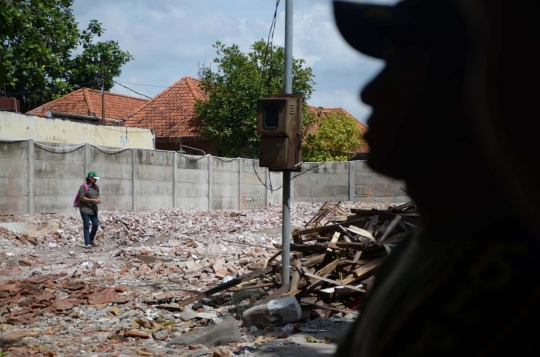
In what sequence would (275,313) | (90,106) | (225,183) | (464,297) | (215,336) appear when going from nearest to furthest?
(464,297) → (215,336) → (275,313) → (225,183) → (90,106)

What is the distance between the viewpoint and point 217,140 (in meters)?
30.3

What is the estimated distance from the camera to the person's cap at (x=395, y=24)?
0.86 m

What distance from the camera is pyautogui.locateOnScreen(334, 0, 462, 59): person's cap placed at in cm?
86

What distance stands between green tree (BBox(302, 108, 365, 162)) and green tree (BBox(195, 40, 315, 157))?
3074 mm

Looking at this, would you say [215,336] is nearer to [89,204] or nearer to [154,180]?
[89,204]

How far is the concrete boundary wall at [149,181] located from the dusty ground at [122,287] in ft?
2.64

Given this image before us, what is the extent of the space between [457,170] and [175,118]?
1332 inches

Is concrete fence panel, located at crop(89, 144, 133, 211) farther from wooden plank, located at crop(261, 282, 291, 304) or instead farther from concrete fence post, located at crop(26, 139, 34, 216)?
wooden plank, located at crop(261, 282, 291, 304)

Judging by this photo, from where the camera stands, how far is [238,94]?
2914 centimetres

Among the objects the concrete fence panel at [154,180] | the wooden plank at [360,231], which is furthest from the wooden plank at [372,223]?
the concrete fence panel at [154,180]

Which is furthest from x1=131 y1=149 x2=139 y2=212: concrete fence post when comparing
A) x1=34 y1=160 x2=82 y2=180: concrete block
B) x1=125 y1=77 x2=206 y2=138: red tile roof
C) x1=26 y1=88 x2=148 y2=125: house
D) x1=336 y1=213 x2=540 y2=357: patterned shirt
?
x1=336 y1=213 x2=540 y2=357: patterned shirt

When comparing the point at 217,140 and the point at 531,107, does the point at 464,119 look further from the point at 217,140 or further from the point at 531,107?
the point at 217,140

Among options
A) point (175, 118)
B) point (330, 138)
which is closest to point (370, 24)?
point (330, 138)

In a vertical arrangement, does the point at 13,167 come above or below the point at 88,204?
above
